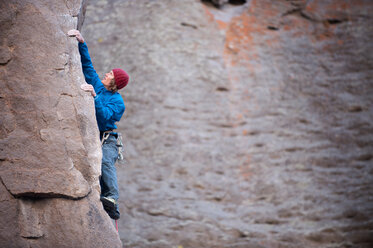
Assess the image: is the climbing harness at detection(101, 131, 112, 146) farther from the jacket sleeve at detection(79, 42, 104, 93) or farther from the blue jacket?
the jacket sleeve at detection(79, 42, 104, 93)

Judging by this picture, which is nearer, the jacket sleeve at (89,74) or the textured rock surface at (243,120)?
the jacket sleeve at (89,74)

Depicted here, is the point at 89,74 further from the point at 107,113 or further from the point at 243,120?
the point at 243,120

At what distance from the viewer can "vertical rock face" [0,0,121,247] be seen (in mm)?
2137

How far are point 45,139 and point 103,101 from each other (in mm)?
434

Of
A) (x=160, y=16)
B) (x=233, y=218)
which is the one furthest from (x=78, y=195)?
(x=160, y=16)

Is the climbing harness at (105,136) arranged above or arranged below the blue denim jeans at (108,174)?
above

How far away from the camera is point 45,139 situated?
2.24 meters

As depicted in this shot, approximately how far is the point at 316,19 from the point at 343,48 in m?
0.61

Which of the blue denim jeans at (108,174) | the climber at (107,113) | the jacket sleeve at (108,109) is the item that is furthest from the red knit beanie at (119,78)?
the blue denim jeans at (108,174)

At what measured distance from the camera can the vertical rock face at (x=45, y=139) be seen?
2.14 metres

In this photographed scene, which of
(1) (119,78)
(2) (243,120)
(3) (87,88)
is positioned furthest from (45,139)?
(2) (243,120)

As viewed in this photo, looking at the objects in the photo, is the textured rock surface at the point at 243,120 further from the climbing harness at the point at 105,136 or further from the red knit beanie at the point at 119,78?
the red knit beanie at the point at 119,78

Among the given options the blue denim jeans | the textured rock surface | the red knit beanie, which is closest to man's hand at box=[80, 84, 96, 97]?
the red knit beanie

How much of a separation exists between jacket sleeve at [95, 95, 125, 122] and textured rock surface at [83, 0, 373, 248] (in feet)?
9.00
